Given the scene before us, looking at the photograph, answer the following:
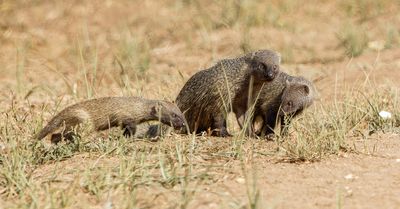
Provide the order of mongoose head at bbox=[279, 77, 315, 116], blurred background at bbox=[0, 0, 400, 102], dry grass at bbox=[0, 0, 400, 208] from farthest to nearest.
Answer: blurred background at bbox=[0, 0, 400, 102], mongoose head at bbox=[279, 77, 315, 116], dry grass at bbox=[0, 0, 400, 208]

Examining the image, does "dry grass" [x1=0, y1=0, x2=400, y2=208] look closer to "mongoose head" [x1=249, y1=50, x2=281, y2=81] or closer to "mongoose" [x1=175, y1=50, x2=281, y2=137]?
"mongoose" [x1=175, y1=50, x2=281, y2=137]

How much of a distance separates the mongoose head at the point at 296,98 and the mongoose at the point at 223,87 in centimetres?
20

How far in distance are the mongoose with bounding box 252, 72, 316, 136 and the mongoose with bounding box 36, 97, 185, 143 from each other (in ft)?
2.17

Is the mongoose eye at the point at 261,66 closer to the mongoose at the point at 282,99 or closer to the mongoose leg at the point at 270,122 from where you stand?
the mongoose at the point at 282,99

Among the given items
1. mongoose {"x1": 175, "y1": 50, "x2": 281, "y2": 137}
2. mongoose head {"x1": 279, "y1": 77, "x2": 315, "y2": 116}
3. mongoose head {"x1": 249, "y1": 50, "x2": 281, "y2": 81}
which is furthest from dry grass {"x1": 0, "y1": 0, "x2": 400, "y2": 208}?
mongoose head {"x1": 249, "y1": 50, "x2": 281, "y2": 81}

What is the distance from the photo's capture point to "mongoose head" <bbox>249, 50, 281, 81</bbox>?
4988 millimetres

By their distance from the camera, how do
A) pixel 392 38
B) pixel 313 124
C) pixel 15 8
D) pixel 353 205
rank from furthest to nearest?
pixel 15 8 → pixel 392 38 → pixel 313 124 → pixel 353 205

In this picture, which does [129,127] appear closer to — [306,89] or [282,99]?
[282,99]

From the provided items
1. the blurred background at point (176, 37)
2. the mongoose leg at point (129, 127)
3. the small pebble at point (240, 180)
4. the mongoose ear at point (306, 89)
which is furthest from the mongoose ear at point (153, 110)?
the small pebble at point (240, 180)

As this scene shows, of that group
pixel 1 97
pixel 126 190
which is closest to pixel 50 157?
pixel 126 190

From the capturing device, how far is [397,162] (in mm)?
3779

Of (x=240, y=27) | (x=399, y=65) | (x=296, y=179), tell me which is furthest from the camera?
(x=240, y=27)

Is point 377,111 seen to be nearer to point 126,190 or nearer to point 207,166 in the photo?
point 207,166

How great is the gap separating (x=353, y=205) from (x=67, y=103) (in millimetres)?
3080
